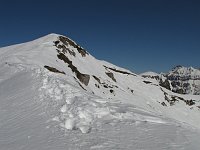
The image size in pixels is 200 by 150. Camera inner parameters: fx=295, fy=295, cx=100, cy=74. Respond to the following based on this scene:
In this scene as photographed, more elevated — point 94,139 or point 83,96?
point 83,96

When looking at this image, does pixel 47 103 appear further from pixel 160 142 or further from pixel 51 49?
pixel 51 49

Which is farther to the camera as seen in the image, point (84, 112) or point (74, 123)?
point (84, 112)

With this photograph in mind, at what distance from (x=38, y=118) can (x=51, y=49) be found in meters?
51.6

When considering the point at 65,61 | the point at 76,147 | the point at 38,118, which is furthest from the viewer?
the point at 65,61

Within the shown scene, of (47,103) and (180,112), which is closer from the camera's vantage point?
(47,103)

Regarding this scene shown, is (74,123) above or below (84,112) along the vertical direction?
below

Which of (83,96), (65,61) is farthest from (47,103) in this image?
(65,61)

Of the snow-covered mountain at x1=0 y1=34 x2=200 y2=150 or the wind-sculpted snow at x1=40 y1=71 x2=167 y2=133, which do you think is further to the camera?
the wind-sculpted snow at x1=40 y1=71 x2=167 y2=133

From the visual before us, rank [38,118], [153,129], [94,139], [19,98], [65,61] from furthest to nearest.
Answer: [65,61] → [19,98] → [38,118] → [153,129] → [94,139]

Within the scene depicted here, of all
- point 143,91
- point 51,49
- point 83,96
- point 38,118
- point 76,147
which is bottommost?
point 76,147

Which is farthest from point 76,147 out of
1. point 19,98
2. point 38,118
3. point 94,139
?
point 19,98

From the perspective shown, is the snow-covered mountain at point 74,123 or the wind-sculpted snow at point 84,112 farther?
the wind-sculpted snow at point 84,112

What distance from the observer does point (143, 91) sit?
91.5 metres

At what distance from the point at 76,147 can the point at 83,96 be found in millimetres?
6700
